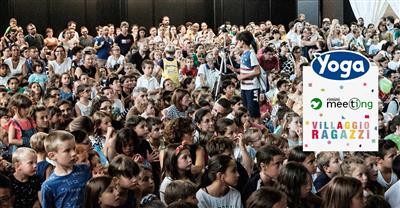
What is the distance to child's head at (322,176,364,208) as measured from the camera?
564cm

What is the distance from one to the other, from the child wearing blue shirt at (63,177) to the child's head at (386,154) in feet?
9.41

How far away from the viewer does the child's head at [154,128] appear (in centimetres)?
853

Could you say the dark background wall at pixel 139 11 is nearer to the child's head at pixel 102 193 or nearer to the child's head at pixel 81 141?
the child's head at pixel 81 141

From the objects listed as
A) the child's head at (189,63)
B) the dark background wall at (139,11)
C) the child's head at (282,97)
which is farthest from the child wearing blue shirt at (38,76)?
the dark background wall at (139,11)

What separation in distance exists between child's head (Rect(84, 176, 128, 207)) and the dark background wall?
1991 cm

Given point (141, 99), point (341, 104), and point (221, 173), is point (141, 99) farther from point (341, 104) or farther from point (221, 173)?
point (341, 104)

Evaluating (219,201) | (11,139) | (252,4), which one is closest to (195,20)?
(252,4)

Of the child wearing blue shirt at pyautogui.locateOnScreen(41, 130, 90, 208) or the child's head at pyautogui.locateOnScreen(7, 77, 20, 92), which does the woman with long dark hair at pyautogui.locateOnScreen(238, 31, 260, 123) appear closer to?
the child's head at pyautogui.locateOnScreen(7, 77, 20, 92)

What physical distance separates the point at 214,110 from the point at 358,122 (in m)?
4.80

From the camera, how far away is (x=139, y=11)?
27.8 m

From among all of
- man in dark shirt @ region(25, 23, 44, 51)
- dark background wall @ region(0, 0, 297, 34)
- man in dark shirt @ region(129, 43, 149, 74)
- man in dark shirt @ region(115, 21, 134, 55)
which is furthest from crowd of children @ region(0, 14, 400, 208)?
dark background wall @ region(0, 0, 297, 34)

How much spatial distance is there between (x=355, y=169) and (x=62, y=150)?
2.39m

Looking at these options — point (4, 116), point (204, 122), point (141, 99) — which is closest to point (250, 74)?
point (141, 99)

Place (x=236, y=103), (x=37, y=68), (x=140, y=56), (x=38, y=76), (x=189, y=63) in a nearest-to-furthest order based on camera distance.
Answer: (x=236, y=103), (x=38, y=76), (x=37, y=68), (x=189, y=63), (x=140, y=56)
